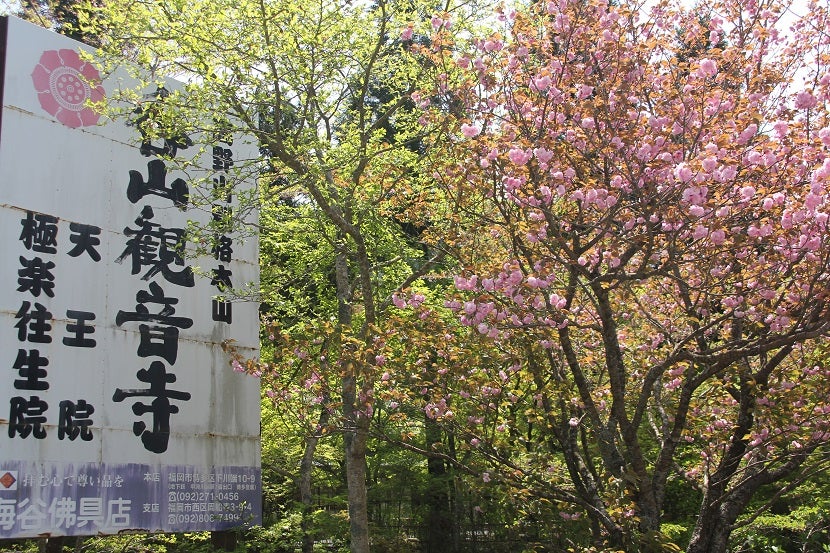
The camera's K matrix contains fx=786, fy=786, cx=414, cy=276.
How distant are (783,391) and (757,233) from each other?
61.2 inches

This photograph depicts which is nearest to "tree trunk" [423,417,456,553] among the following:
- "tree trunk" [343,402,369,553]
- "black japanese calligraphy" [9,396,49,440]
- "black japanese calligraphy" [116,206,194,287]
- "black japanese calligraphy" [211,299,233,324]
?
"tree trunk" [343,402,369,553]

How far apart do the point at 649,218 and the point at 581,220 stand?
0.64 m

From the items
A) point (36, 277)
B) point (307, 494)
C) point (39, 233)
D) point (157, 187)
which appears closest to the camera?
point (36, 277)

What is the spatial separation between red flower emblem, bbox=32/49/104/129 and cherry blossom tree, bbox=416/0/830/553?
3608mm

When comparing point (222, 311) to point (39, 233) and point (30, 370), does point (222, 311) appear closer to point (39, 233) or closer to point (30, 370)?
point (39, 233)

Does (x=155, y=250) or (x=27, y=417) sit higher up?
(x=155, y=250)

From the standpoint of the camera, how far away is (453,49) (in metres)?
7.41

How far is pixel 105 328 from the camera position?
24.2 ft

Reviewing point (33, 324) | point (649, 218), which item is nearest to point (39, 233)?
point (33, 324)

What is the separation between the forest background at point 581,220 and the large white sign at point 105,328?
1.70 ft

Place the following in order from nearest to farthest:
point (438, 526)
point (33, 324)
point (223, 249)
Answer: point (33, 324), point (223, 249), point (438, 526)

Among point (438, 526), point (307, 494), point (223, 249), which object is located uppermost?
point (223, 249)

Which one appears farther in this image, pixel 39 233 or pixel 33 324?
pixel 39 233

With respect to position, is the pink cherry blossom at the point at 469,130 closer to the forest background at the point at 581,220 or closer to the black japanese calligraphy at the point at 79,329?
the forest background at the point at 581,220
